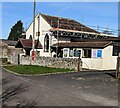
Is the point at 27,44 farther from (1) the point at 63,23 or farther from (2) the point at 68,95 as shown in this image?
(2) the point at 68,95

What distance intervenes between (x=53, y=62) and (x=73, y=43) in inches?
230

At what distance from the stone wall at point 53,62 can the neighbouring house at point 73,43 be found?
3.10m

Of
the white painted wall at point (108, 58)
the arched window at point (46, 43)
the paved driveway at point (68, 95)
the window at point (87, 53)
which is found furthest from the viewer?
the arched window at point (46, 43)

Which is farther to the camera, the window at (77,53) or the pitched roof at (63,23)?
the pitched roof at (63,23)

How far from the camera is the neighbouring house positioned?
29422mm

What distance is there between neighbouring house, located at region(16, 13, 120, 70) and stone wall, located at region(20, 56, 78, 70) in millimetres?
3100

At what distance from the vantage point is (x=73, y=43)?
33.6 m

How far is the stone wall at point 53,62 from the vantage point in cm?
2684

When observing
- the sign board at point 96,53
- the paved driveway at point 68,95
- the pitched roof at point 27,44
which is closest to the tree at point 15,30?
the pitched roof at point 27,44

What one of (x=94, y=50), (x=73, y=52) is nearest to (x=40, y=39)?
(x=73, y=52)

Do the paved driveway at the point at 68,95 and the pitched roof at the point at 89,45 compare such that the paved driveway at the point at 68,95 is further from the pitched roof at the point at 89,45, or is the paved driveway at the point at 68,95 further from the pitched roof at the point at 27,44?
the pitched roof at the point at 27,44

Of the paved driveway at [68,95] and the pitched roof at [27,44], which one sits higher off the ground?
the pitched roof at [27,44]

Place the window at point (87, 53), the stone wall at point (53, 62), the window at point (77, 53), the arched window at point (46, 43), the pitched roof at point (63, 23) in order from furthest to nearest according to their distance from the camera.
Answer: the pitched roof at point (63, 23) < the arched window at point (46, 43) < the window at point (77, 53) < the window at point (87, 53) < the stone wall at point (53, 62)

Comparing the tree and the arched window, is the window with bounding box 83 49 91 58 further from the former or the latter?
the tree
